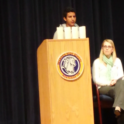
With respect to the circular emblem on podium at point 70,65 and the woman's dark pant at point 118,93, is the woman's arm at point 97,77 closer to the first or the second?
the woman's dark pant at point 118,93

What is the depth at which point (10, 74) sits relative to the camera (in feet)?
9.92

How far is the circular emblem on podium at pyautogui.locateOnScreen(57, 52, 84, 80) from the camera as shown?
6.28ft

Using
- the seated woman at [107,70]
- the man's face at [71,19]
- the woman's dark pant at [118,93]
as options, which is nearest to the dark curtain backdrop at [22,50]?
the man's face at [71,19]

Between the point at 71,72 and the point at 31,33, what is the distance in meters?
1.35

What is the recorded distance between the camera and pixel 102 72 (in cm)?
263

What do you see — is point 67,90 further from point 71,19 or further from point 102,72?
point 71,19

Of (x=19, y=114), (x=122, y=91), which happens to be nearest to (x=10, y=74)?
(x=19, y=114)

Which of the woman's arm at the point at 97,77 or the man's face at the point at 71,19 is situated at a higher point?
the man's face at the point at 71,19

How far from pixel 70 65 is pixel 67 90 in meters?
0.21

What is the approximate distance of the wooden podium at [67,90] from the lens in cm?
192

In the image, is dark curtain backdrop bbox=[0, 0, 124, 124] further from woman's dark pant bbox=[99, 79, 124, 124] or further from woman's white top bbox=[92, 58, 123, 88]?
woman's dark pant bbox=[99, 79, 124, 124]

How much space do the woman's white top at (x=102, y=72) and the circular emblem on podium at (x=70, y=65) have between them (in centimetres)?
66

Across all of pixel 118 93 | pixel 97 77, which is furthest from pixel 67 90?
pixel 97 77

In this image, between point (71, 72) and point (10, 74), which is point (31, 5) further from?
point (71, 72)
